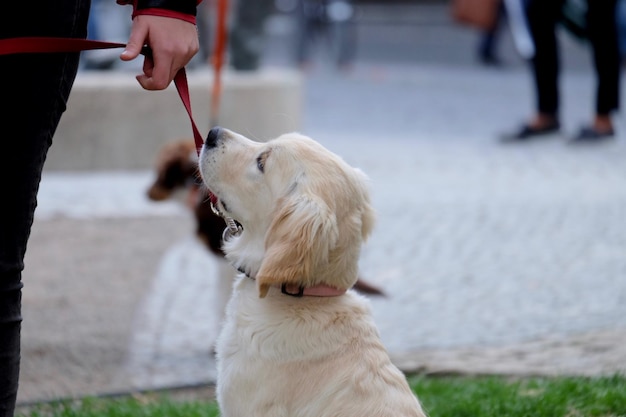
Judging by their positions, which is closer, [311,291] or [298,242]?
[298,242]

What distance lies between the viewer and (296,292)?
2842mm

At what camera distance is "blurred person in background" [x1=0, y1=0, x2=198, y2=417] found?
2518mm

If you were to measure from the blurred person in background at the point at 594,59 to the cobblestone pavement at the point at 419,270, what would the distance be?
25 centimetres

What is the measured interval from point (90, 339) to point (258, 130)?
11.4 feet

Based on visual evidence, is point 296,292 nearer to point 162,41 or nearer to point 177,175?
point 162,41

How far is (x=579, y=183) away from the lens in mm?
8633

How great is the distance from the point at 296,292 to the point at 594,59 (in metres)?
7.41

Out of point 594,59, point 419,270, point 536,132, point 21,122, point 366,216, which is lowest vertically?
point 536,132

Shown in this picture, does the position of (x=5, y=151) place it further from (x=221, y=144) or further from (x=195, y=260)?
(x=195, y=260)

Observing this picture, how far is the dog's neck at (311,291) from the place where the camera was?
2.83 metres

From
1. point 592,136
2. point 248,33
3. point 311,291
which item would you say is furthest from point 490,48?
point 311,291

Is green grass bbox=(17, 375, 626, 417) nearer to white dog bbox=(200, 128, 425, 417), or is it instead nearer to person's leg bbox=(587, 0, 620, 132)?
white dog bbox=(200, 128, 425, 417)

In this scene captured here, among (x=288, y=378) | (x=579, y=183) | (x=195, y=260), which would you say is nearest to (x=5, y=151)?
(x=288, y=378)

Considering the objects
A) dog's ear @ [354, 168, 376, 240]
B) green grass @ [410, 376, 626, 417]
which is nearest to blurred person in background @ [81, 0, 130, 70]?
green grass @ [410, 376, 626, 417]
